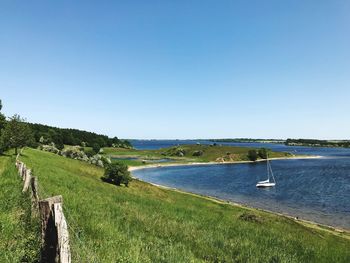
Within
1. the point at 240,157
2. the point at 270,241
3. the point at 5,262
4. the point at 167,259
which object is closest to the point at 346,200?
the point at 270,241

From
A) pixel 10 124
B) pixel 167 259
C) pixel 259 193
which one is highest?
pixel 10 124

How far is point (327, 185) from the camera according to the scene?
8031 centimetres

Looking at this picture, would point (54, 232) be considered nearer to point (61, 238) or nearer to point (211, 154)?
point (61, 238)

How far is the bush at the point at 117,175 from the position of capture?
2160 inches

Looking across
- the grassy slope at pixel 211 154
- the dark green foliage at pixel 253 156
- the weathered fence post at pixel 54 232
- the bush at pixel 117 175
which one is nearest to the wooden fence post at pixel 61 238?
the weathered fence post at pixel 54 232

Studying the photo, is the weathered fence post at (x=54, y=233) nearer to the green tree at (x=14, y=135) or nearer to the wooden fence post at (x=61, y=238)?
the wooden fence post at (x=61, y=238)

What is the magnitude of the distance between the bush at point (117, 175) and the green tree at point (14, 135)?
15.2 meters

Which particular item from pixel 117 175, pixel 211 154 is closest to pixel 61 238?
pixel 117 175

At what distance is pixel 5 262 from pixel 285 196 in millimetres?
66024

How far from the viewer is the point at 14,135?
5347 cm

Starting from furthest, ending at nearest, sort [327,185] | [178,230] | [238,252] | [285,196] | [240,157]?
Answer: 1. [240,157]
2. [327,185]
3. [285,196]
4. [178,230]
5. [238,252]

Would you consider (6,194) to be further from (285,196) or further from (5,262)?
(285,196)

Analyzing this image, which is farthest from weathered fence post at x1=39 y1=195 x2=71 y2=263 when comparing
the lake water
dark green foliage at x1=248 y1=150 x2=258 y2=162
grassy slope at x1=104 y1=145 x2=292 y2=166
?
dark green foliage at x1=248 y1=150 x2=258 y2=162

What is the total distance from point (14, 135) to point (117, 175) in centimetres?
1818
